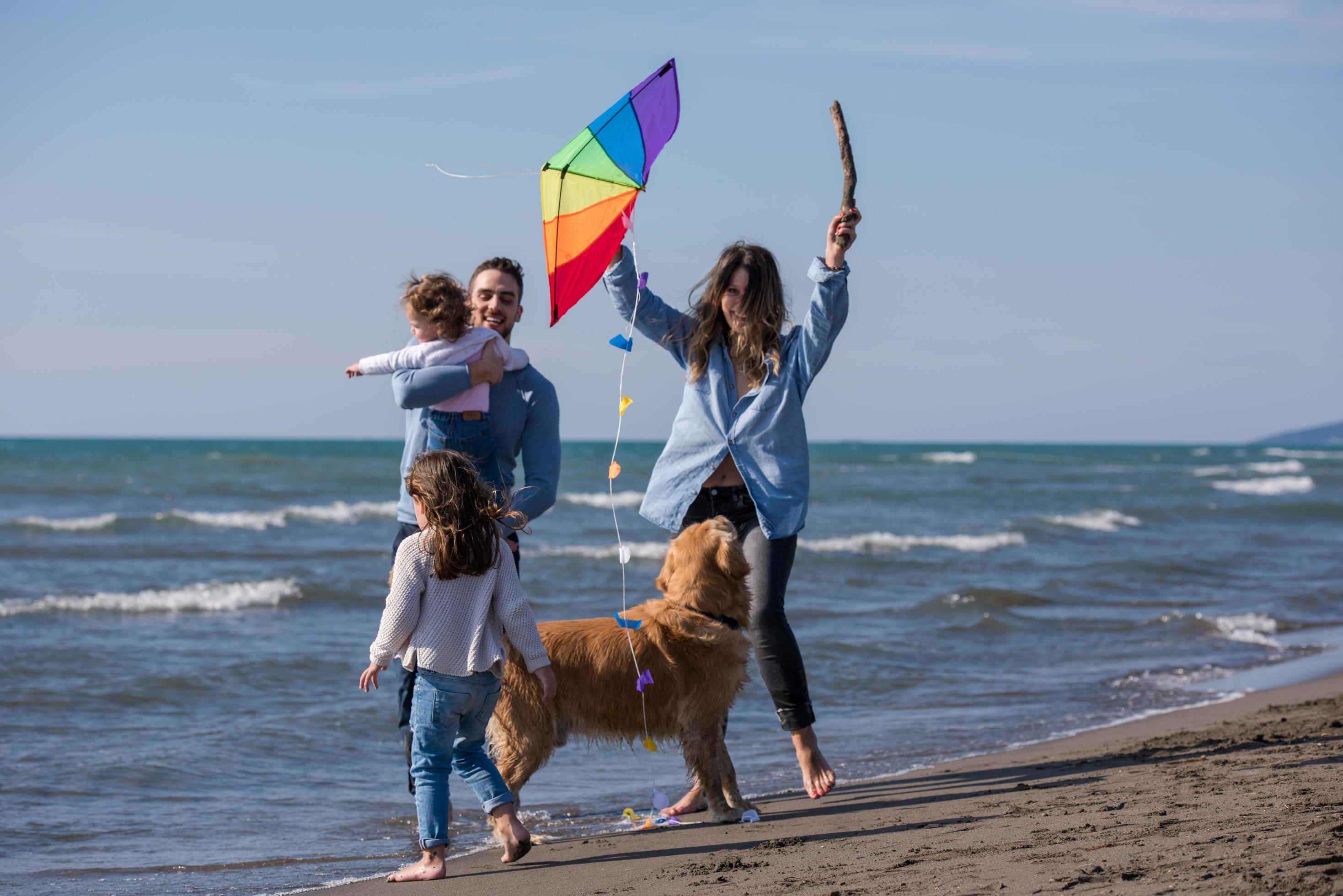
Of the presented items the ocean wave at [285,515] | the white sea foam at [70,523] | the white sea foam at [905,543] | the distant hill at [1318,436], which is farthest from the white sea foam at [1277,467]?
the distant hill at [1318,436]

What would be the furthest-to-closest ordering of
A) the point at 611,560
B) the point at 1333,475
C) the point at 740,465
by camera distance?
the point at 1333,475, the point at 611,560, the point at 740,465

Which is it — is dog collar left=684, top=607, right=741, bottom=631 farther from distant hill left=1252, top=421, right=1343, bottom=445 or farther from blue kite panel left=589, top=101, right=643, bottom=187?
distant hill left=1252, top=421, right=1343, bottom=445

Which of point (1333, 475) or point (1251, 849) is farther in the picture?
point (1333, 475)

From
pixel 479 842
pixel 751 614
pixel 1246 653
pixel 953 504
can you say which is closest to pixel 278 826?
pixel 479 842

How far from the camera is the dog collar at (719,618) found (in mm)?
3971

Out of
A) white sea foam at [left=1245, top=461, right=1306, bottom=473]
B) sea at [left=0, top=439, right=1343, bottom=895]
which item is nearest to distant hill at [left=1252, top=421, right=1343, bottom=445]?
white sea foam at [left=1245, top=461, right=1306, bottom=473]

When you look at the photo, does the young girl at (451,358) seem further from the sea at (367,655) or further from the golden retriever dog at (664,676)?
the sea at (367,655)

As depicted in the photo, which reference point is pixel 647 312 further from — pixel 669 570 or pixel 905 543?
pixel 905 543

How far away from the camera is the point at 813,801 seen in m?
4.41

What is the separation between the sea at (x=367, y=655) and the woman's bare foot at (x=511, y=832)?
0.56m

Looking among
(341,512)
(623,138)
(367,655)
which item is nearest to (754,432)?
(623,138)

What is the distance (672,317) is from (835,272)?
2.48ft

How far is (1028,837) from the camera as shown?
319 cm

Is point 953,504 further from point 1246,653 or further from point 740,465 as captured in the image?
point 740,465
